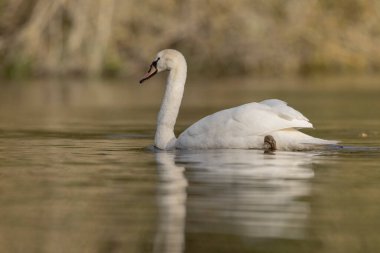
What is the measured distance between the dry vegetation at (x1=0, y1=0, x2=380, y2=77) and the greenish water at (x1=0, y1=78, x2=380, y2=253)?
18.0 m

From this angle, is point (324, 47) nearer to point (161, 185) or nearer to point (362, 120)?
point (362, 120)

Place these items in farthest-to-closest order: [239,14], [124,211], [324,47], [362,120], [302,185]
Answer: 1. [324,47]
2. [239,14]
3. [362,120]
4. [302,185]
5. [124,211]

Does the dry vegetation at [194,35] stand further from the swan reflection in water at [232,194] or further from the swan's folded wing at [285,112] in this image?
the swan reflection in water at [232,194]

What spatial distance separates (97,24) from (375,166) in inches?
967

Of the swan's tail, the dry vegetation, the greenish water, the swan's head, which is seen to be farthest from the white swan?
the dry vegetation

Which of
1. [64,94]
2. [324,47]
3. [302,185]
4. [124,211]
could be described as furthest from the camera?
[324,47]

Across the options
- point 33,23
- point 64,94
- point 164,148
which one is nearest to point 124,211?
point 164,148

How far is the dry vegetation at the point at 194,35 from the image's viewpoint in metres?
34.8

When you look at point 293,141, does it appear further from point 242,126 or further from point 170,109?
point 170,109

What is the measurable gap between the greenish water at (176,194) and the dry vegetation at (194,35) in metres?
18.0

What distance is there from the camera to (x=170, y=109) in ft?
42.2

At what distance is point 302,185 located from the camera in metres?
9.07

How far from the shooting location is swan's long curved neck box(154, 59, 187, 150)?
40.8ft

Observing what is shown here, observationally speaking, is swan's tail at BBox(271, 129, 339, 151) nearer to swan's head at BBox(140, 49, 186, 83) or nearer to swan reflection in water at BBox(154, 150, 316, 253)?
swan reflection in water at BBox(154, 150, 316, 253)
